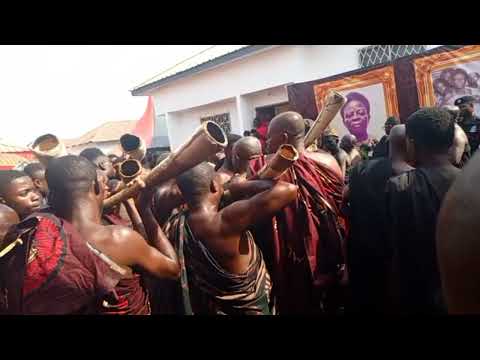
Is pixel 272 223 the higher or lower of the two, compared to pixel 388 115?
lower

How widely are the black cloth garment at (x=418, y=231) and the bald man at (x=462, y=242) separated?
561 mm

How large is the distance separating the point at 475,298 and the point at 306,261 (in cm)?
124

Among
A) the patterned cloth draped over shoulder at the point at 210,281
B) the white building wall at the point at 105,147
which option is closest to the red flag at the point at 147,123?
the white building wall at the point at 105,147

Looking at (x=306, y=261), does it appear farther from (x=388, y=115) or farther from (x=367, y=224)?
(x=388, y=115)

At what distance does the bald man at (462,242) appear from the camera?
146cm

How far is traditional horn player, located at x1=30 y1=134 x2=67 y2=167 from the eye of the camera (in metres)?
2.43

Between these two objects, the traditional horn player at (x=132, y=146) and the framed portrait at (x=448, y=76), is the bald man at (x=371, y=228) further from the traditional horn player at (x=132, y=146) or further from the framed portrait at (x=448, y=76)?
the framed portrait at (x=448, y=76)

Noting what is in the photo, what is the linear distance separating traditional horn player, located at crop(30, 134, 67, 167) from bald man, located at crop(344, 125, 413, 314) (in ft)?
5.53

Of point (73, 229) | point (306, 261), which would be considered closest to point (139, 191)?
point (73, 229)

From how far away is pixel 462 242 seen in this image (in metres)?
1.49

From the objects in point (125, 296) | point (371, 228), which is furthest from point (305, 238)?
point (125, 296)

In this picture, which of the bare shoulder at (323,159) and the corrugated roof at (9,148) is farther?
the corrugated roof at (9,148)

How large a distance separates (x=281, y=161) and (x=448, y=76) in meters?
2.49

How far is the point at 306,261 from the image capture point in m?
2.70
